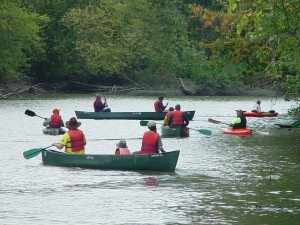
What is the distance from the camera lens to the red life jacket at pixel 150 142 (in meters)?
23.7

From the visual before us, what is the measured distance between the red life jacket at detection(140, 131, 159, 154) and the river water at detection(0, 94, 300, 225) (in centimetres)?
72

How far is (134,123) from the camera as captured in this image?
47281mm

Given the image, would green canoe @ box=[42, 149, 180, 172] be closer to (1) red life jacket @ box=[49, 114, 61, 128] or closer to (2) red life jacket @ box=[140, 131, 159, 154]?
(2) red life jacket @ box=[140, 131, 159, 154]

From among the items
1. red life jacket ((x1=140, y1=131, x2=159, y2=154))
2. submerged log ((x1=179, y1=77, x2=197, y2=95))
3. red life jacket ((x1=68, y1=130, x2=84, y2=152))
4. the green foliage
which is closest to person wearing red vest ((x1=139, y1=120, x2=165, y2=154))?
red life jacket ((x1=140, y1=131, x2=159, y2=154))

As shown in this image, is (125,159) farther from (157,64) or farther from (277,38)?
(157,64)

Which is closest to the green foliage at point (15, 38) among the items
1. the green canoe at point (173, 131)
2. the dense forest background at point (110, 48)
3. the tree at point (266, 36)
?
the dense forest background at point (110, 48)

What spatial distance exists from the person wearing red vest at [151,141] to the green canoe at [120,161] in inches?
8.5

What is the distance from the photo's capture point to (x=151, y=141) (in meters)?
23.7

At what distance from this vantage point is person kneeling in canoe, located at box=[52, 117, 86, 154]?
24.5m

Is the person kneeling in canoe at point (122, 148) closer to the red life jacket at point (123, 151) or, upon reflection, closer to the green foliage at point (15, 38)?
the red life jacket at point (123, 151)

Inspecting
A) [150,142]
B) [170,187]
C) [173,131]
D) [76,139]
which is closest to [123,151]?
[150,142]

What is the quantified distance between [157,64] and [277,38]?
221 ft

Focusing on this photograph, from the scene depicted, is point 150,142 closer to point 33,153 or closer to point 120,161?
point 120,161

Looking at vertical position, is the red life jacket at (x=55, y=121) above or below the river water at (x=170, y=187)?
above
